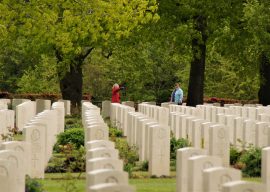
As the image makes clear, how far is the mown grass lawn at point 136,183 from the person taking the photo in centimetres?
1448

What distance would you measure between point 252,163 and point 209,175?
8.01 meters

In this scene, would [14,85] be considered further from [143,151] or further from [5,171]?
[5,171]

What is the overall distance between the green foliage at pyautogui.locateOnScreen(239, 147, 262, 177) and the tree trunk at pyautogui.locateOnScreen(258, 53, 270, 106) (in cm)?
2900

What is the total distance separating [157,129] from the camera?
55.8 ft

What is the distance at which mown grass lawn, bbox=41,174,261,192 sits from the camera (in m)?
14.5

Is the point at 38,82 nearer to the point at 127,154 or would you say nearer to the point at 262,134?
the point at 127,154

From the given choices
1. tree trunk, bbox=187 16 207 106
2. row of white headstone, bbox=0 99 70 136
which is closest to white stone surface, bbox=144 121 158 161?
row of white headstone, bbox=0 99 70 136

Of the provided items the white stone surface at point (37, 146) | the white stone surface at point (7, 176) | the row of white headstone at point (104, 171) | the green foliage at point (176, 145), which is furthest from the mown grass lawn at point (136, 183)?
the green foliage at point (176, 145)

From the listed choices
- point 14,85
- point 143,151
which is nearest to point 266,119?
point 143,151

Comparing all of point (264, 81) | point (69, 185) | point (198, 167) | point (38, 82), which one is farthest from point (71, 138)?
point (38, 82)

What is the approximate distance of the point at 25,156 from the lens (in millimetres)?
13953

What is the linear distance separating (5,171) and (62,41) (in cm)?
2174

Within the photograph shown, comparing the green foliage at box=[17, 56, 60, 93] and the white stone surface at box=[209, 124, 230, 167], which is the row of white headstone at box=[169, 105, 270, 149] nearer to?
the white stone surface at box=[209, 124, 230, 167]

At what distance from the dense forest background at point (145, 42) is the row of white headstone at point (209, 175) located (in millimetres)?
17692
